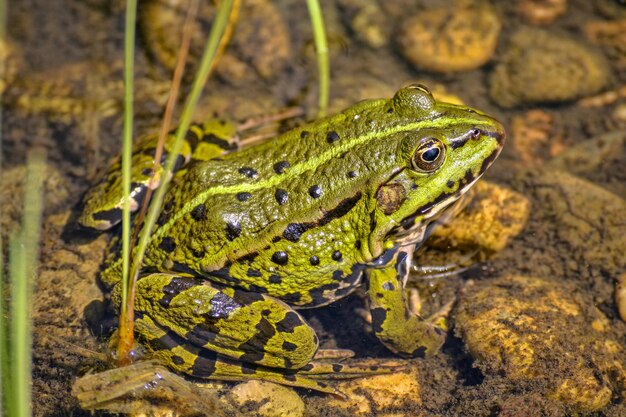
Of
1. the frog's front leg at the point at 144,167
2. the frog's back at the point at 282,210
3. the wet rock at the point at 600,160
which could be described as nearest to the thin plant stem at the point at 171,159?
the frog's back at the point at 282,210

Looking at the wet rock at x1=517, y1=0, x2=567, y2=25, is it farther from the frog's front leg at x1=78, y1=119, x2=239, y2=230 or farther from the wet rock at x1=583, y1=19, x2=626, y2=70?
the frog's front leg at x1=78, y1=119, x2=239, y2=230

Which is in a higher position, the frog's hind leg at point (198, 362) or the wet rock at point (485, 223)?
the wet rock at point (485, 223)

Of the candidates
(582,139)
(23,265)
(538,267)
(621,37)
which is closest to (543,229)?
(538,267)

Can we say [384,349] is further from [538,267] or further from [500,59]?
[500,59]

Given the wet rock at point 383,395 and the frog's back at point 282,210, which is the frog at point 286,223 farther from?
the wet rock at point 383,395

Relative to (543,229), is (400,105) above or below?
above

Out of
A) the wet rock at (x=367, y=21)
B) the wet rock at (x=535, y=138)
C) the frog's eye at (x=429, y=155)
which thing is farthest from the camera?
the wet rock at (x=367, y=21)

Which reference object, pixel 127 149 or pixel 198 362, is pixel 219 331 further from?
pixel 127 149
